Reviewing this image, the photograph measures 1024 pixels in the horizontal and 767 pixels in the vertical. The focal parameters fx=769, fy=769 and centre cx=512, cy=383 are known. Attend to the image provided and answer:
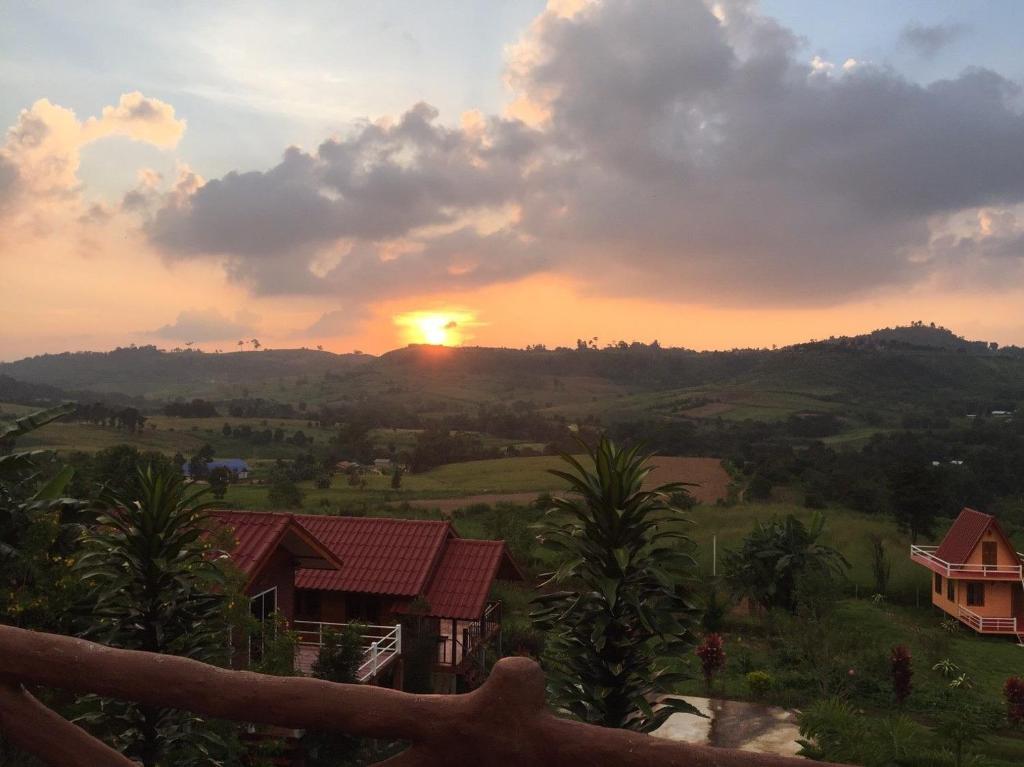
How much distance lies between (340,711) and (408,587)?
54.4 feet

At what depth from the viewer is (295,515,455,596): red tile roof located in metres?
18.4

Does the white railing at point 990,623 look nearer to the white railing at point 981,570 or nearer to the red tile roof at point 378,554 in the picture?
the white railing at point 981,570

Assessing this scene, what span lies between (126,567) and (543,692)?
583 centimetres

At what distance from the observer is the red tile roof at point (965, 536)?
30.7 m

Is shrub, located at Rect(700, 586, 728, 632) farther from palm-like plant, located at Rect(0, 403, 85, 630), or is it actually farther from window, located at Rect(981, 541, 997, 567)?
palm-like plant, located at Rect(0, 403, 85, 630)

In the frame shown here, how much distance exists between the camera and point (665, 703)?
530 cm

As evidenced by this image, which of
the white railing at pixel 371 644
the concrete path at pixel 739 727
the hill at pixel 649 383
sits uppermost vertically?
the hill at pixel 649 383

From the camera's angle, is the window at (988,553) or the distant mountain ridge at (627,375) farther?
the distant mountain ridge at (627,375)

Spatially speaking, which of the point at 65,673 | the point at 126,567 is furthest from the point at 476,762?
the point at 126,567

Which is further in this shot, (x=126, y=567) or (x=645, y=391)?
(x=645, y=391)

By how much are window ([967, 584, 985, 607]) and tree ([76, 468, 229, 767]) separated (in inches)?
1273

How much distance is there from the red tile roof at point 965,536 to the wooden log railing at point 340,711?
3410 cm

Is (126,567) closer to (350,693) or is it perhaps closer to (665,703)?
(665,703)

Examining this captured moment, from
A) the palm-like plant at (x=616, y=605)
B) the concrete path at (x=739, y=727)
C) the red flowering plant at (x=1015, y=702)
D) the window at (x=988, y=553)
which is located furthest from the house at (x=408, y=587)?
the window at (x=988, y=553)
